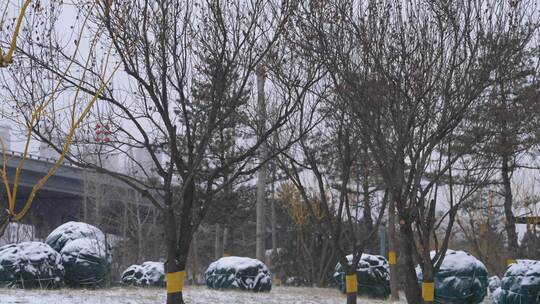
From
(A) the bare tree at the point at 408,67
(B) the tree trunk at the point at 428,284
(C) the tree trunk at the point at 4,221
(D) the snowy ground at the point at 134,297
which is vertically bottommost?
(D) the snowy ground at the point at 134,297

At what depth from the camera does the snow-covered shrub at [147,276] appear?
1502 centimetres

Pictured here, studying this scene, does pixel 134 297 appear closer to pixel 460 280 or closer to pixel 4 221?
pixel 460 280

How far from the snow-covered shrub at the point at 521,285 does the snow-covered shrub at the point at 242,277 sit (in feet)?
14.5

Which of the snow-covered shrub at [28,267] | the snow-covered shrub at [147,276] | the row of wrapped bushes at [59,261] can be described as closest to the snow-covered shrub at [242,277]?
the snow-covered shrub at [147,276]

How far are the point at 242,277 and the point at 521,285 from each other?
5.20 meters

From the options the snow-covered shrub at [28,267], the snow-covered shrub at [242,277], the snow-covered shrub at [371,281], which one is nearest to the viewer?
the snow-covered shrub at [28,267]

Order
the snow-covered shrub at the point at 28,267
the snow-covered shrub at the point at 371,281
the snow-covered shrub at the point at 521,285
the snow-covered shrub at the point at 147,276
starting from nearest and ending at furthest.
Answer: the snow-covered shrub at the point at 28,267, the snow-covered shrub at the point at 521,285, the snow-covered shrub at the point at 147,276, the snow-covered shrub at the point at 371,281

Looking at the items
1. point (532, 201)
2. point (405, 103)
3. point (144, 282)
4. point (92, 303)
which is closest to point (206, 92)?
point (405, 103)

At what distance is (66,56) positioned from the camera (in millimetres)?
8055

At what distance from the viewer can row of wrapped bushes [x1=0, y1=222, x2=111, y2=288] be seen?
1101 cm

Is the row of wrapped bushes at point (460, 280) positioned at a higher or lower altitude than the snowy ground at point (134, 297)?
higher

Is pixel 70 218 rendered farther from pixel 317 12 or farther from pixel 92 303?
pixel 317 12

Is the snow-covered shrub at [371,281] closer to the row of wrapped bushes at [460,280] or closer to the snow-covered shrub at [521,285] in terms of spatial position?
the row of wrapped bushes at [460,280]

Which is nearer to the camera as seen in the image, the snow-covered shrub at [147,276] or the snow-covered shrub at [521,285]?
the snow-covered shrub at [521,285]
